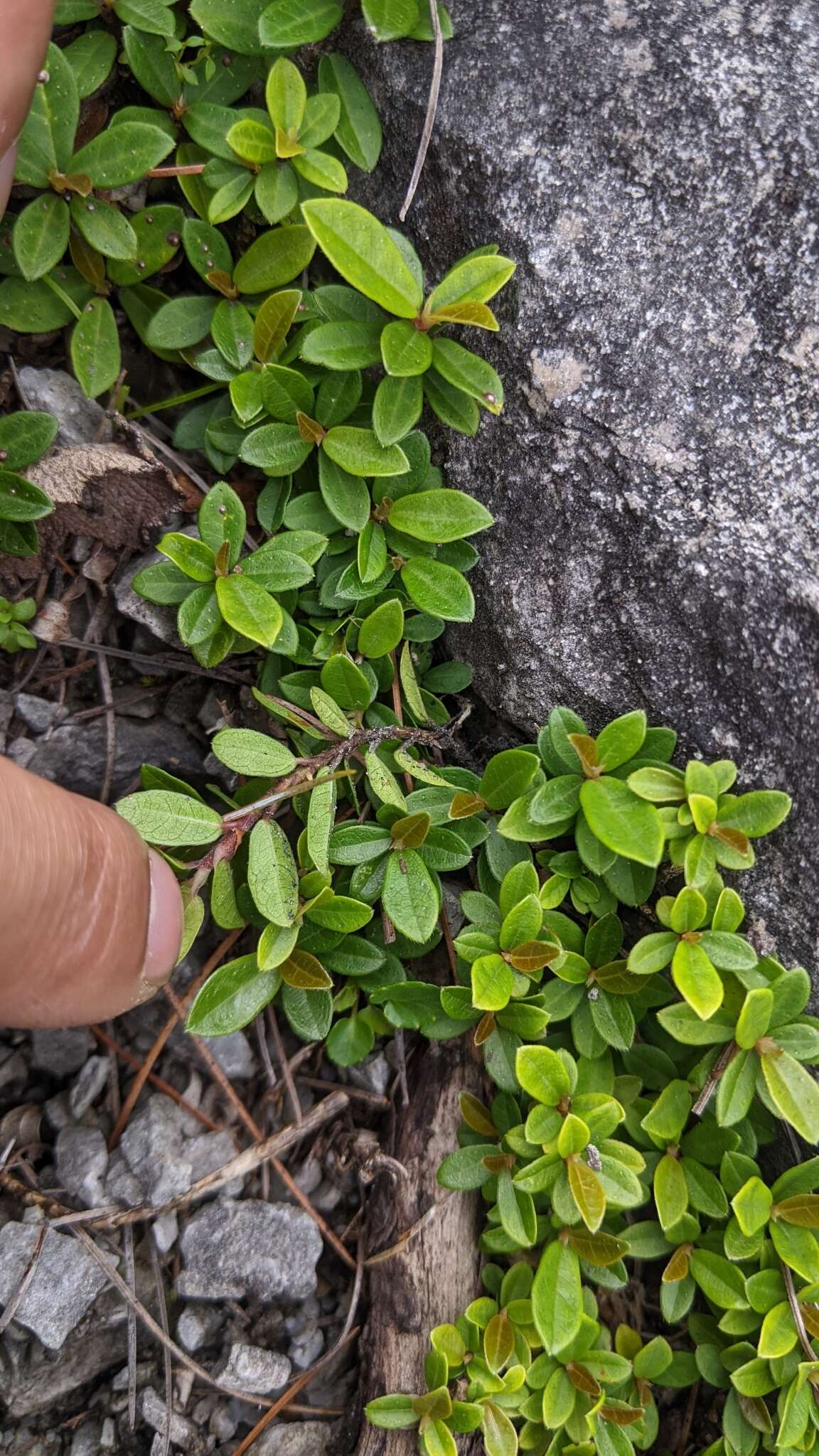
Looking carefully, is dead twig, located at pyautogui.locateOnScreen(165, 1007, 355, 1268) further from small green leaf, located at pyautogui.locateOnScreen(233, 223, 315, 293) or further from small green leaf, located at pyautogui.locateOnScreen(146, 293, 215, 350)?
small green leaf, located at pyautogui.locateOnScreen(233, 223, 315, 293)

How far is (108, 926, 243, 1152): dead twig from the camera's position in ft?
7.70

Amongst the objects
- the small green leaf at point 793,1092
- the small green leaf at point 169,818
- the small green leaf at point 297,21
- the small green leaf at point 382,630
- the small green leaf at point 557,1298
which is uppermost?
the small green leaf at point 297,21

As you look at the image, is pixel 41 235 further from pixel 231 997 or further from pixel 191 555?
pixel 231 997

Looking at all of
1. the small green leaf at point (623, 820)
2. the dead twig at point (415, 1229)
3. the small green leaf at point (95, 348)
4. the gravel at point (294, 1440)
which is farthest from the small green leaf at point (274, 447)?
the gravel at point (294, 1440)

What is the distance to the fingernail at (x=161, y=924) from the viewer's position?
76.4 inches

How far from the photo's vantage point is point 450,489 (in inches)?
83.5

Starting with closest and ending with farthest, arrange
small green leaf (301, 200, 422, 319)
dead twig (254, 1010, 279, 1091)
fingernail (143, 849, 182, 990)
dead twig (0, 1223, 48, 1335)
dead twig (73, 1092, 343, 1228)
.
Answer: small green leaf (301, 200, 422, 319), fingernail (143, 849, 182, 990), dead twig (0, 1223, 48, 1335), dead twig (73, 1092, 343, 1228), dead twig (254, 1010, 279, 1091)

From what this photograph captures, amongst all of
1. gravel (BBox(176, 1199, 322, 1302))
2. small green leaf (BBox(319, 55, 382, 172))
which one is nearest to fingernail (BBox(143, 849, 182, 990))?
gravel (BBox(176, 1199, 322, 1302))

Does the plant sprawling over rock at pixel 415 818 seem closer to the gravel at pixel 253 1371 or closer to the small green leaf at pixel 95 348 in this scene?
the small green leaf at pixel 95 348

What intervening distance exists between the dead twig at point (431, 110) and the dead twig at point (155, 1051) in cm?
173

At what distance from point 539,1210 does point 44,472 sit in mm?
2053

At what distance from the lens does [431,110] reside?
2.02 m

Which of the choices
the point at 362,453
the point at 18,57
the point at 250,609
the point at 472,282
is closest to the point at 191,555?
the point at 250,609

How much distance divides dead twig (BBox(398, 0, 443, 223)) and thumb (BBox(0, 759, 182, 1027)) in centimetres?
143
